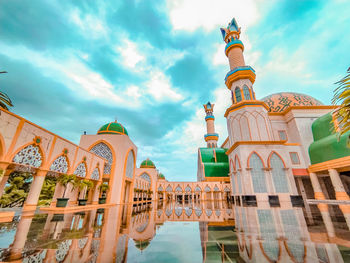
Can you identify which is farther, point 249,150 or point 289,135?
point 289,135

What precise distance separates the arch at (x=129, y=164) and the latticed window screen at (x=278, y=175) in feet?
45.0

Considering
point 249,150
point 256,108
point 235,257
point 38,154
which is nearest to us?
point 235,257

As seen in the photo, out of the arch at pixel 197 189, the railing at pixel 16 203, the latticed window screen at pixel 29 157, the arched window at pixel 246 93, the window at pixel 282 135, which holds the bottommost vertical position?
the railing at pixel 16 203

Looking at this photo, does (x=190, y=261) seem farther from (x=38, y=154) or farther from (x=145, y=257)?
(x=38, y=154)

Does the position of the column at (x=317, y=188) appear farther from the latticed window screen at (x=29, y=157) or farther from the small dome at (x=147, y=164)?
the small dome at (x=147, y=164)

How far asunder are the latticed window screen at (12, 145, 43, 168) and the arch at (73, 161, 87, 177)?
2.88 m

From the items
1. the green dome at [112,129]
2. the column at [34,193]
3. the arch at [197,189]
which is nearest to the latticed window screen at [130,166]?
the green dome at [112,129]

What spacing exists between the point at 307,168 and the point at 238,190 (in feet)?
25.3

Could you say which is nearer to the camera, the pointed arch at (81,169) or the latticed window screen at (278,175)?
the pointed arch at (81,169)

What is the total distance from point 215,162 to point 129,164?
20.4 m

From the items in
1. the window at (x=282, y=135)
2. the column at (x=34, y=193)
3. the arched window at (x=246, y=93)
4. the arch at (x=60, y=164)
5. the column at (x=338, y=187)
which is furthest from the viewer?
the window at (x=282, y=135)

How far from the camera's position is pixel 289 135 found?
777 inches

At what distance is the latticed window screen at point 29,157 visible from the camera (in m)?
7.50

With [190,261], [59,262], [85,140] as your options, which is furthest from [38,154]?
[190,261]
